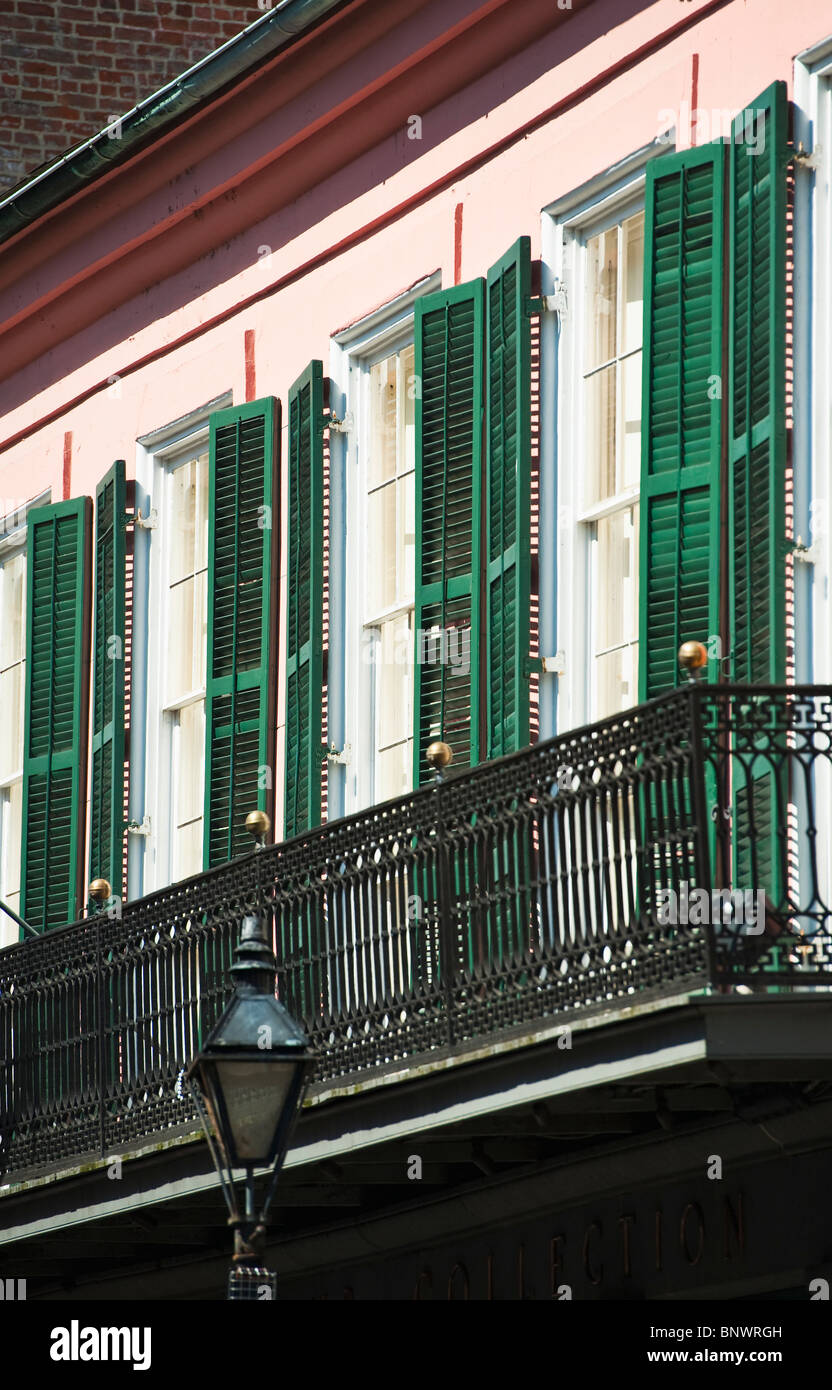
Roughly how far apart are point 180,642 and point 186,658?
10 centimetres

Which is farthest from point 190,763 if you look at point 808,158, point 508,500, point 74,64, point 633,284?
point 74,64

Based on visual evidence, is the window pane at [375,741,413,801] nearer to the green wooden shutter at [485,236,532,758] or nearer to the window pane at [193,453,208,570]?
the green wooden shutter at [485,236,532,758]

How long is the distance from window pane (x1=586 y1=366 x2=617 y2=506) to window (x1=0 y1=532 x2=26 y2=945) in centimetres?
573

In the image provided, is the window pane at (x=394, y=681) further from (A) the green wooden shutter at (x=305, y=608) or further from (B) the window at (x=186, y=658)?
(B) the window at (x=186, y=658)

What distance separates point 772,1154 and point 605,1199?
1.37 meters

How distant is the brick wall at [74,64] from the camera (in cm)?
2253

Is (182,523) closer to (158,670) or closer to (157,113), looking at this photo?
(158,670)

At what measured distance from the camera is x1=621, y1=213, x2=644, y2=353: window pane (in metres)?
13.6

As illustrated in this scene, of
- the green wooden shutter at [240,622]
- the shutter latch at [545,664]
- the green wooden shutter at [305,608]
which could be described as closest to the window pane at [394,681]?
the green wooden shutter at [305,608]

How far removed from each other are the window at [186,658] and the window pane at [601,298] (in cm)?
361

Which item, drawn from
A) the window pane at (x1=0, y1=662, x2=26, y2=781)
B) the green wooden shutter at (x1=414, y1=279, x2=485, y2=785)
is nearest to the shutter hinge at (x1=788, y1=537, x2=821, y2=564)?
the green wooden shutter at (x1=414, y1=279, x2=485, y2=785)

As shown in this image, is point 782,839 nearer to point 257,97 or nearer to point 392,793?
point 392,793

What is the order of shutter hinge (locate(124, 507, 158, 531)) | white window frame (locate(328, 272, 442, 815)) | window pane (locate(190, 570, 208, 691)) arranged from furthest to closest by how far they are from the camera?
shutter hinge (locate(124, 507, 158, 531)) < window pane (locate(190, 570, 208, 691)) < white window frame (locate(328, 272, 442, 815))

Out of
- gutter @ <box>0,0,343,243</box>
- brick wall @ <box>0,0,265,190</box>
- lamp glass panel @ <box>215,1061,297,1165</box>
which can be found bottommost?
lamp glass panel @ <box>215,1061,297,1165</box>
